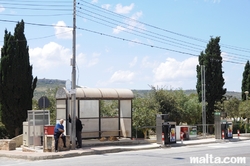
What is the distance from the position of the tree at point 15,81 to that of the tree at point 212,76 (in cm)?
1788

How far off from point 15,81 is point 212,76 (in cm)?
1981

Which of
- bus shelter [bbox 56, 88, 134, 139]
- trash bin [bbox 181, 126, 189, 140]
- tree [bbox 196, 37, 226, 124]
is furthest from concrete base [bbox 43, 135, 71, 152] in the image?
tree [bbox 196, 37, 226, 124]

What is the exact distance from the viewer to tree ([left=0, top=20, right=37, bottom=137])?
1309 inches

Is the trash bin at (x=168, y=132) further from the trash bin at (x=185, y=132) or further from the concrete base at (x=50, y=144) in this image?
the concrete base at (x=50, y=144)

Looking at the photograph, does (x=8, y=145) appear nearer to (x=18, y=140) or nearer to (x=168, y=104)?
(x=18, y=140)

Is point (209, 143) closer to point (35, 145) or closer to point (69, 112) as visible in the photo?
point (69, 112)

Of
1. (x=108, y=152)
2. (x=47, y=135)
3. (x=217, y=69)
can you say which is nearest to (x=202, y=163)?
(x=108, y=152)

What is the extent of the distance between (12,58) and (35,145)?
1209 centimetres

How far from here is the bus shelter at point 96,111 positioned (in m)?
25.0

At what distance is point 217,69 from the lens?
43000 millimetres

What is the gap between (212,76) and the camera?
42.8m

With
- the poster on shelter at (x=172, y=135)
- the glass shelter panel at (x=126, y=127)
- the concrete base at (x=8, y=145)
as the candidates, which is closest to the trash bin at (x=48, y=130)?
the concrete base at (x=8, y=145)

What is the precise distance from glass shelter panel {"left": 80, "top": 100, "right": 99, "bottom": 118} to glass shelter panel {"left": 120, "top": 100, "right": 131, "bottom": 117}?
5.57 ft

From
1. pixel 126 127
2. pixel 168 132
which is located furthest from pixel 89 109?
pixel 168 132
